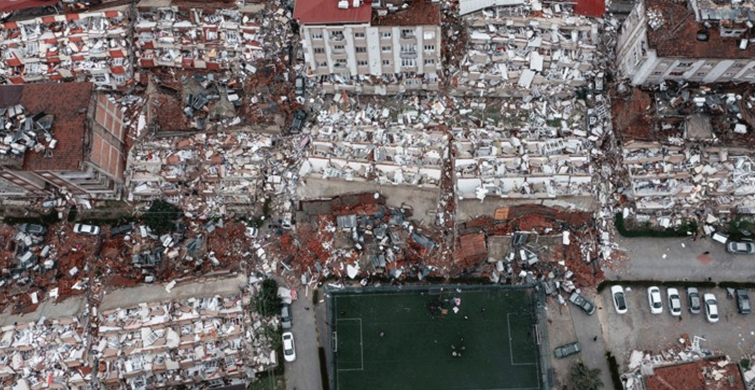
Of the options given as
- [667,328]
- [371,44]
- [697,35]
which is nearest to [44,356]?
[371,44]

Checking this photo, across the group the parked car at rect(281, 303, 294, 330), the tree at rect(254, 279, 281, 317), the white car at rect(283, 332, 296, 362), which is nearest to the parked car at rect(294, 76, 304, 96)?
the tree at rect(254, 279, 281, 317)

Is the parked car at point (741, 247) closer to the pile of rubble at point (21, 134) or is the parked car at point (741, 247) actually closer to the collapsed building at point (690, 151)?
the collapsed building at point (690, 151)

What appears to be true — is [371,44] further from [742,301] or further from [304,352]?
[742,301]

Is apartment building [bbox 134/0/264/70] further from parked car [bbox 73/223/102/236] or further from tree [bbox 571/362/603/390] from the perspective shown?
tree [bbox 571/362/603/390]

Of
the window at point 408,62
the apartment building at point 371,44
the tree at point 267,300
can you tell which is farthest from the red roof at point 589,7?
the tree at point 267,300

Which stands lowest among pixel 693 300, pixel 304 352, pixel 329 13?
pixel 304 352

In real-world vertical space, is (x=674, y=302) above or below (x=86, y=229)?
below

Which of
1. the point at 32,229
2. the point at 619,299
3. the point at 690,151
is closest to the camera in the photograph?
the point at 619,299
